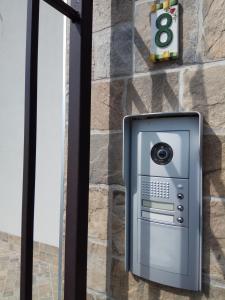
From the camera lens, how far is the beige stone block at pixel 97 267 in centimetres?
104

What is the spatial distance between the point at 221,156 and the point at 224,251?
0.25 meters

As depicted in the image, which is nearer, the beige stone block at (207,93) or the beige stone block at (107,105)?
the beige stone block at (207,93)

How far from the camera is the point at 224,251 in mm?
820

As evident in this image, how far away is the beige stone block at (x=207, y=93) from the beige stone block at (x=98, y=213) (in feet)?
1.31

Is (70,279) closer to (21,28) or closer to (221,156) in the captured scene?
(221,156)

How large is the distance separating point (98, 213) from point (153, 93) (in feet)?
1.43

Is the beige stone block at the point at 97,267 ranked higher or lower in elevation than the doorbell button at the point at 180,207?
lower

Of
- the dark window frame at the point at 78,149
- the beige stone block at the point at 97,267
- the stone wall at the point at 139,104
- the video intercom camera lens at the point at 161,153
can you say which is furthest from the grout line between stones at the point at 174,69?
the beige stone block at the point at 97,267

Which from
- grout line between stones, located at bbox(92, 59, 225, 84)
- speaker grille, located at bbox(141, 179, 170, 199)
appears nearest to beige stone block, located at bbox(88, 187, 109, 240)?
speaker grille, located at bbox(141, 179, 170, 199)

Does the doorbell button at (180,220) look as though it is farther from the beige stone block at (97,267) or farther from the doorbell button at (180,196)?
the beige stone block at (97,267)

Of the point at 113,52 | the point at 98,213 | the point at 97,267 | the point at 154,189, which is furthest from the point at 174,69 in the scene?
the point at 97,267

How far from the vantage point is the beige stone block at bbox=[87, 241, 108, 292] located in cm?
104

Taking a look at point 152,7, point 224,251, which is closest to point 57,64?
point 152,7

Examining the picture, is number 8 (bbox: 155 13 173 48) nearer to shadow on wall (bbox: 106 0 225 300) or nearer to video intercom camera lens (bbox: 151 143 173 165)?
shadow on wall (bbox: 106 0 225 300)
